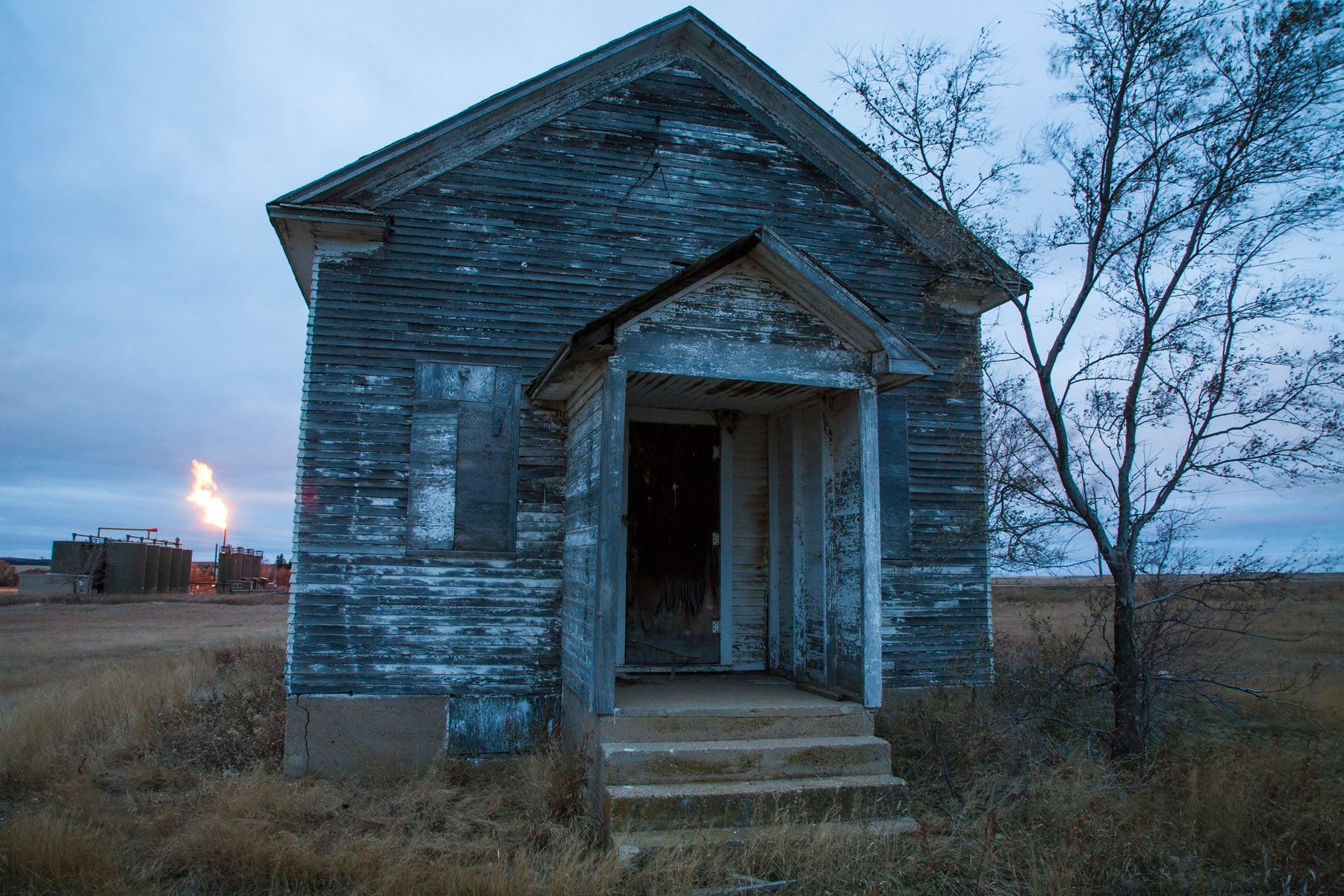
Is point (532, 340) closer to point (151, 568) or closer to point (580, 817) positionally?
point (580, 817)

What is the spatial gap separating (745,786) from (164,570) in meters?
38.1

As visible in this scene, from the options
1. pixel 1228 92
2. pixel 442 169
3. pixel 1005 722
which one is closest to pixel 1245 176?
pixel 1228 92

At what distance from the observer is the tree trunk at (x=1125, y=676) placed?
6.84 metres

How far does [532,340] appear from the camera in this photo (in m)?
7.79

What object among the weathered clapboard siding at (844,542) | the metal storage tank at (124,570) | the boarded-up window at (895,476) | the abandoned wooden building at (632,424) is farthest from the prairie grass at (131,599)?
the weathered clapboard siding at (844,542)

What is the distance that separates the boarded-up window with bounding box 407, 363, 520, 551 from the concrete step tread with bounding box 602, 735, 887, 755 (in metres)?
2.62

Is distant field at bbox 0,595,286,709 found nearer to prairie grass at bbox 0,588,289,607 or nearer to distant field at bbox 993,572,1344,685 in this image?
prairie grass at bbox 0,588,289,607

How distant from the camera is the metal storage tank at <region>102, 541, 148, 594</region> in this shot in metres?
33.1

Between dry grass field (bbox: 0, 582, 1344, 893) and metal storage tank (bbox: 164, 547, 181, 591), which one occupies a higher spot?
metal storage tank (bbox: 164, 547, 181, 591)

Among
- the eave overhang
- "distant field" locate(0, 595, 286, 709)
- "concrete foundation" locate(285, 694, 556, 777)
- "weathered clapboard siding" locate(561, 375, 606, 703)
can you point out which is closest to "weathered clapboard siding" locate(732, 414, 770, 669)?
"weathered clapboard siding" locate(561, 375, 606, 703)

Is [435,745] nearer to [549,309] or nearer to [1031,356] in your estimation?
[549,309]

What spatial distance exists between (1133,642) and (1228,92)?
183 inches

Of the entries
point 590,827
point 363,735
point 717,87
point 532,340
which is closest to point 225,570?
point 363,735

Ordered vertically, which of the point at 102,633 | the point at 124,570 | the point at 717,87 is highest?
the point at 717,87
